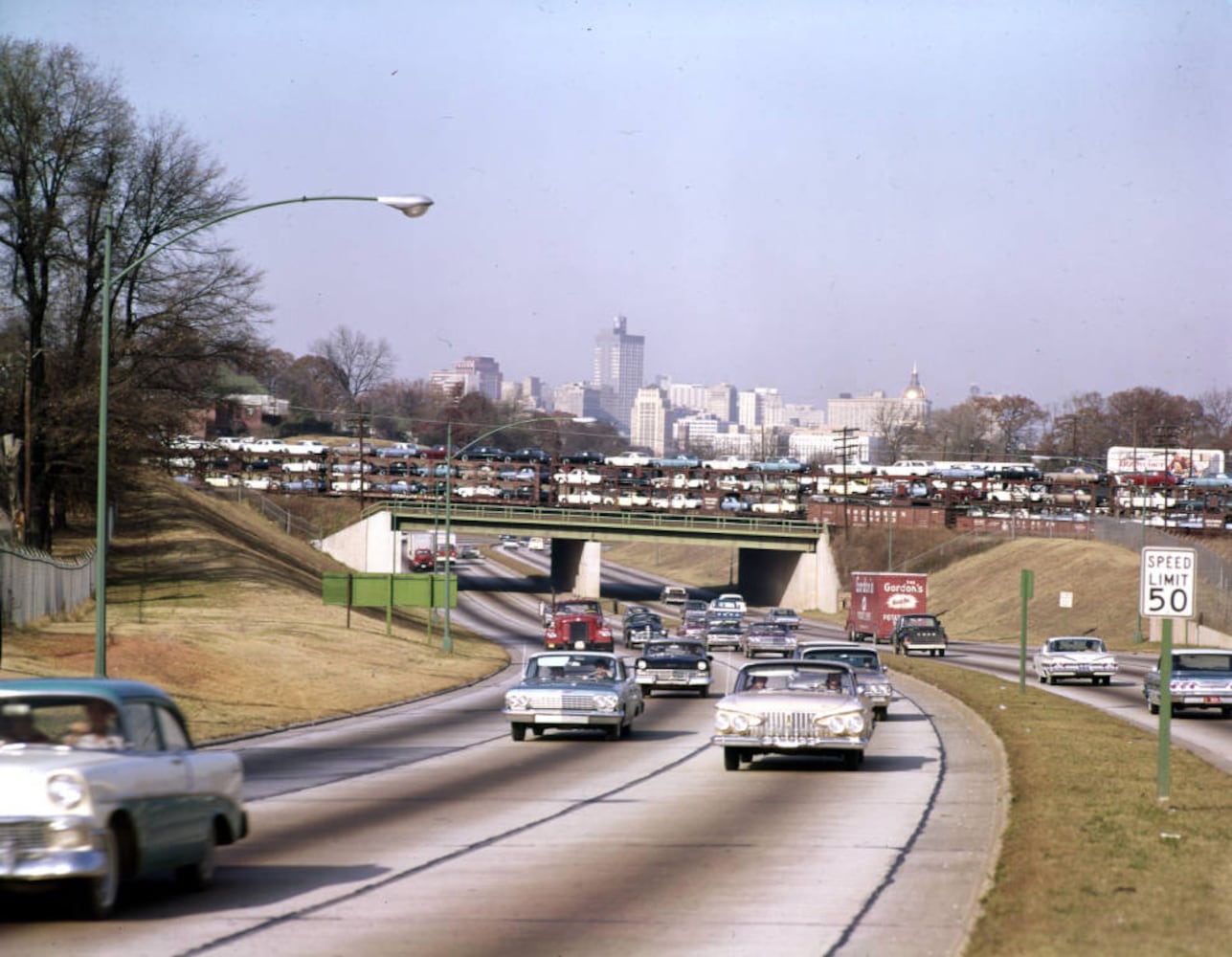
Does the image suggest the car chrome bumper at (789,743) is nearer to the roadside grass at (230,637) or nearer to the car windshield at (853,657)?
the roadside grass at (230,637)

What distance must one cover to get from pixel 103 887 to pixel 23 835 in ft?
2.38

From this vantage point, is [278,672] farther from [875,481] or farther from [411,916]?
[875,481]

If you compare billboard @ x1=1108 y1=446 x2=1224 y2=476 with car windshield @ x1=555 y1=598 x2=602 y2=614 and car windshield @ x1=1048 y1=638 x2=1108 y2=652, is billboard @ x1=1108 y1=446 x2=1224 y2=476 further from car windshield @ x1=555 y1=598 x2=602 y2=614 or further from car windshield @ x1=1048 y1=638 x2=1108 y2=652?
car windshield @ x1=1048 y1=638 x2=1108 y2=652

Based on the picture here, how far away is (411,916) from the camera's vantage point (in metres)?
12.1

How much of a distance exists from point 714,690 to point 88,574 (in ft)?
66.8

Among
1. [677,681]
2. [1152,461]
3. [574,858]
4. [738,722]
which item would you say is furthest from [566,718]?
[1152,461]

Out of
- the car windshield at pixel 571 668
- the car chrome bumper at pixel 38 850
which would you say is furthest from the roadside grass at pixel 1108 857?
the car windshield at pixel 571 668

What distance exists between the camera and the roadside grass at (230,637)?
36750 millimetres

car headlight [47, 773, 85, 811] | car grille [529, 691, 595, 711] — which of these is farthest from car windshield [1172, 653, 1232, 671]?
car headlight [47, 773, 85, 811]

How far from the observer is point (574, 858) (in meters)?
15.2

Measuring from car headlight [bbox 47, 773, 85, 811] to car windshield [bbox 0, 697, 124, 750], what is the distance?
88 cm

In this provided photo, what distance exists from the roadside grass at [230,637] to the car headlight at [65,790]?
56.9 feet

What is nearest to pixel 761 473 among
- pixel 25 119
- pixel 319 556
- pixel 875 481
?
pixel 875 481

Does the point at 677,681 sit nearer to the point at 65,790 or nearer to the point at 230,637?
the point at 230,637
